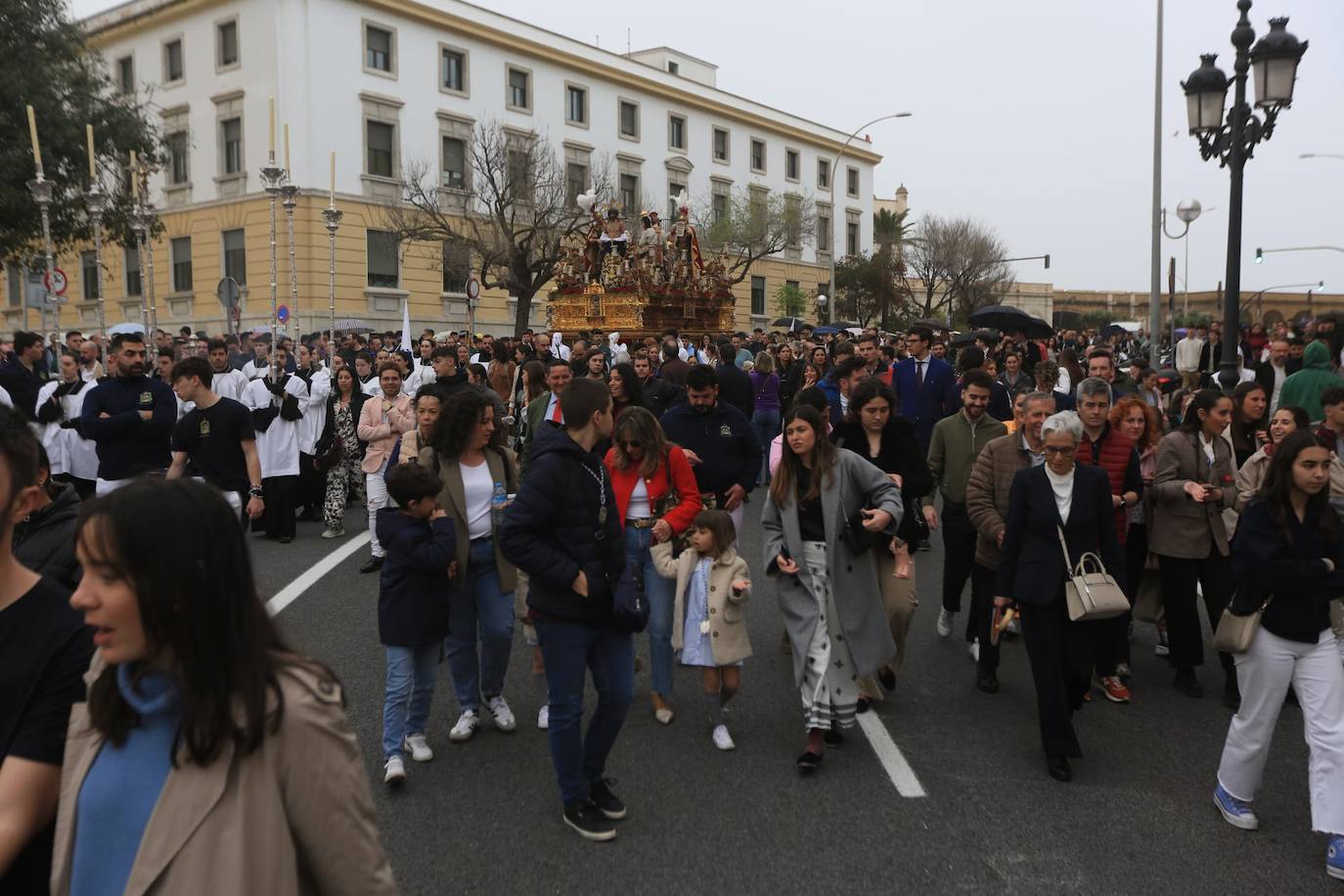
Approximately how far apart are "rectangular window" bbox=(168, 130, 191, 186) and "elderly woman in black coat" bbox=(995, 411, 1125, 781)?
38.6m

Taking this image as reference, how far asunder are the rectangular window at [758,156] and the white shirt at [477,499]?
51.5m

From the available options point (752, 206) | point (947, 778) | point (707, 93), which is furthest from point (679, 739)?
point (707, 93)

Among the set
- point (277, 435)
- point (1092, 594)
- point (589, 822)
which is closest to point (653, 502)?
point (589, 822)

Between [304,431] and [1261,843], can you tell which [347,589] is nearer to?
[304,431]

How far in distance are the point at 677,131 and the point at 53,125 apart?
3143 centimetres

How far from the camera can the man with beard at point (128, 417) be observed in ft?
23.7

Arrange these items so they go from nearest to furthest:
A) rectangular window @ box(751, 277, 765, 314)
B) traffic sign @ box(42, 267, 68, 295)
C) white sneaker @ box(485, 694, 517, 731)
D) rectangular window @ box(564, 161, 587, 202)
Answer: white sneaker @ box(485, 694, 517, 731)
traffic sign @ box(42, 267, 68, 295)
rectangular window @ box(564, 161, 587, 202)
rectangular window @ box(751, 277, 765, 314)

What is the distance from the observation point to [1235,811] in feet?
14.1

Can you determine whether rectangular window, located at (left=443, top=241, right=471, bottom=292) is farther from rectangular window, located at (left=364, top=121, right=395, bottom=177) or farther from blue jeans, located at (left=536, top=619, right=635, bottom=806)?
blue jeans, located at (left=536, top=619, right=635, bottom=806)

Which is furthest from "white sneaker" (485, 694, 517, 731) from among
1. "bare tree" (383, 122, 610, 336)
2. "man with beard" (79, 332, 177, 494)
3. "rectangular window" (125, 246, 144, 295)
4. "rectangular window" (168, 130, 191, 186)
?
"rectangular window" (125, 246, 144, 295)

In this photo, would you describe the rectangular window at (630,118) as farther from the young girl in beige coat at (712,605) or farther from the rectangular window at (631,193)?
the young girl in beige coat at (712,605)

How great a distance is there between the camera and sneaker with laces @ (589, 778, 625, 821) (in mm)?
4297

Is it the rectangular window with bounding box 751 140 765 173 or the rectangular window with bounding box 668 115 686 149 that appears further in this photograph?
the rectangular window with bounding box 751 140 765 173

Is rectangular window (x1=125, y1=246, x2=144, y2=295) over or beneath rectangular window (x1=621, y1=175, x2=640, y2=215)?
beneath
